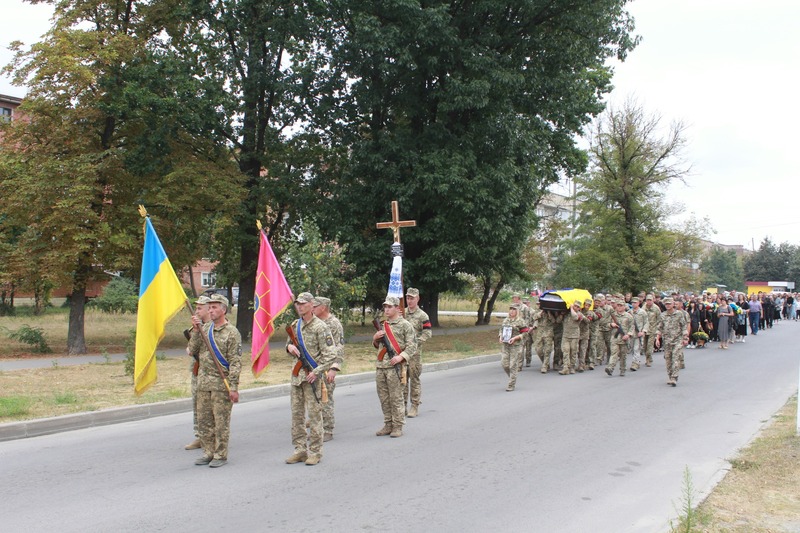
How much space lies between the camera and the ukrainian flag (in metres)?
7.77

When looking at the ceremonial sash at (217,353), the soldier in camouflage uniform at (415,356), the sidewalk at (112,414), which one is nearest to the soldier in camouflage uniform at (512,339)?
the soldier in camouflage uniform at (415,356)

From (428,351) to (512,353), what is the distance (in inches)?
329

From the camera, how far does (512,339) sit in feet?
41.1

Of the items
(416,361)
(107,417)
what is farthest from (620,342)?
(107,417)

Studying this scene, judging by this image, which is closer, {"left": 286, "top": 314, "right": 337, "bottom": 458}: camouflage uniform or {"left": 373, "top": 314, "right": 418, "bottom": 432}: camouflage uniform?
{"left": 286, "top": 314, "right": 337, "bottom": 458}: camouflage uniform

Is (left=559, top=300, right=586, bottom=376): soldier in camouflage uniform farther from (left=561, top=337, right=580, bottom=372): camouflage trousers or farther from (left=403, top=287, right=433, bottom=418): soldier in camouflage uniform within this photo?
(left=403, top=287, right=433, bottom=418): soldier in camouflage uniform

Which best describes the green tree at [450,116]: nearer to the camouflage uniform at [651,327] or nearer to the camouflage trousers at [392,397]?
the camouflage uniform at [651,327]

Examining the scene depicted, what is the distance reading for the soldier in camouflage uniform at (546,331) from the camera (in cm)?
1608

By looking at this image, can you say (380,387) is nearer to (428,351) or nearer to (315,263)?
(315,263)

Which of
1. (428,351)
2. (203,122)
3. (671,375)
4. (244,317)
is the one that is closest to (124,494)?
(671,375)

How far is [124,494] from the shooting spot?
20.8 ft

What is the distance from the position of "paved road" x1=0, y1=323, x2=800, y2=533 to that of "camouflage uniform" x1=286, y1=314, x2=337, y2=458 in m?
0.32

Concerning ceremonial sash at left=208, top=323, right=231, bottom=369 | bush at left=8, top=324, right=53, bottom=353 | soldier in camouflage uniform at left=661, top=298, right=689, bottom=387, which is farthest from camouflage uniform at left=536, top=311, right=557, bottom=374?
bush at left=8, top=324, right=53, bottom=353

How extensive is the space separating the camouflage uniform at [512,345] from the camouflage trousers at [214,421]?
6.63 meters
